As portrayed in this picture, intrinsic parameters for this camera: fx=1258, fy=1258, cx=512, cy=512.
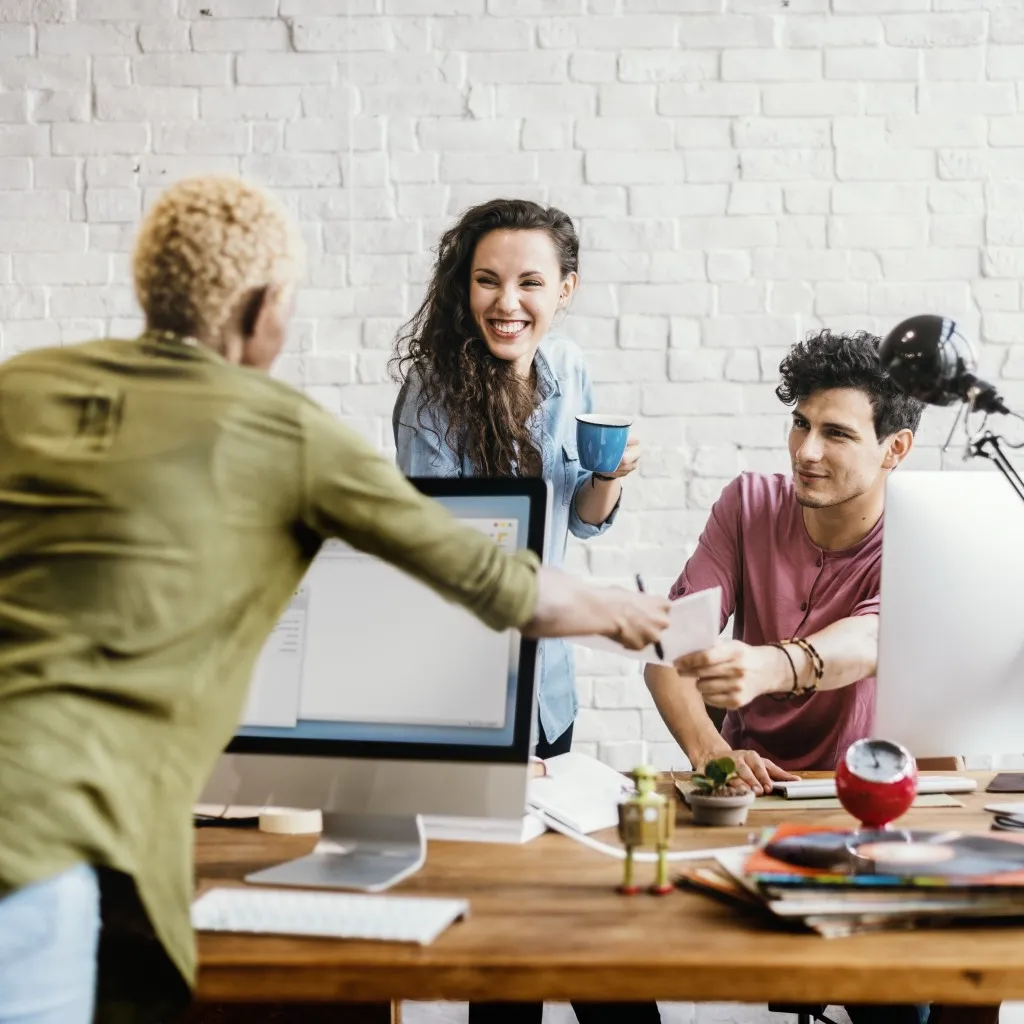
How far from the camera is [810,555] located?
2.10 meters

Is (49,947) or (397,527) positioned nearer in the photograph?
(49,947)

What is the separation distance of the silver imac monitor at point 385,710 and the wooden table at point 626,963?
0.62 feet

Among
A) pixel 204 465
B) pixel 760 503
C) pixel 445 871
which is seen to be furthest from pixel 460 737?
pixel 760 503

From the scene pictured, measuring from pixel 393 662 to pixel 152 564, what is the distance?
460 millimetres

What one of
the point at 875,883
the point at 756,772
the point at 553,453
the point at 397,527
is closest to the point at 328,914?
the point at 397,527

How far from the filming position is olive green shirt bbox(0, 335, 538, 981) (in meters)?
0.93

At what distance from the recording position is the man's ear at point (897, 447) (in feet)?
6.97

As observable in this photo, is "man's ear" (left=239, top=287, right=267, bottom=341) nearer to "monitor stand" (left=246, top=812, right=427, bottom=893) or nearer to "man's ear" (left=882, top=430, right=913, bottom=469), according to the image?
"monitor stand" (left=246, top=812, right=427, bottom=893)

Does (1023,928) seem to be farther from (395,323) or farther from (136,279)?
(395,323)

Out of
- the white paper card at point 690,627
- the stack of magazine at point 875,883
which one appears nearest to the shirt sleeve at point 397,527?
the white paper card at point 690,627

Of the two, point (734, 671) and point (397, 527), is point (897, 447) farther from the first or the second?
point (397, 527)

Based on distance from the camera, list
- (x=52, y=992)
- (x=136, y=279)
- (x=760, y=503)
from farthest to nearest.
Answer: (x=760, y=503) < (x=136, y=279) < (x=52, y=992)

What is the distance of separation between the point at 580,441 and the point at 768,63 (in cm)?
142

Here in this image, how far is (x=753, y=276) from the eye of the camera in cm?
292
